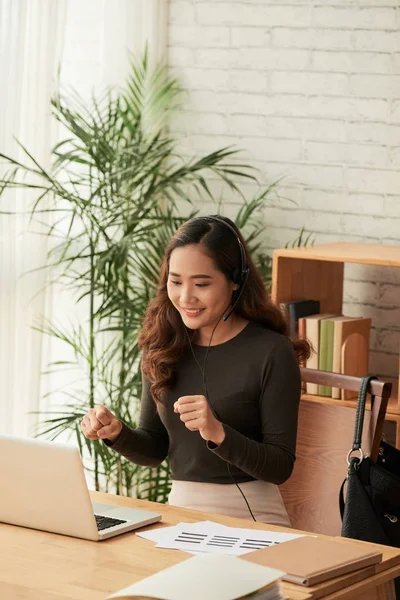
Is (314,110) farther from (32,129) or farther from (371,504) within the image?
(371,504)

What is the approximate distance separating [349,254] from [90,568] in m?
1.66

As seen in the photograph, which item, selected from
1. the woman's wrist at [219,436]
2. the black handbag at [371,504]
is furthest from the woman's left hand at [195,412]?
the black handbag at [371,504]

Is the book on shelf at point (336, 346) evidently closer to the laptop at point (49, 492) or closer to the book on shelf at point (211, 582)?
the laptop at point (49, 492)

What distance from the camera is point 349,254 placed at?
322 cm

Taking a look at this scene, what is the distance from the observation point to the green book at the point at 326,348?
3305mm

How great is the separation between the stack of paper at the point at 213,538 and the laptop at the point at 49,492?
79 mm

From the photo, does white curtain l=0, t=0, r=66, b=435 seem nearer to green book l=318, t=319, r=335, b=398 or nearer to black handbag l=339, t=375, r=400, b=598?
green book l=318, t=319, r=335, b=398

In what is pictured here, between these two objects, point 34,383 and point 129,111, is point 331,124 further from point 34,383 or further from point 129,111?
point 34,383

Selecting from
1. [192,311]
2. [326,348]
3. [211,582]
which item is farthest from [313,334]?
[211,582]

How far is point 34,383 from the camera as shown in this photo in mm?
3760

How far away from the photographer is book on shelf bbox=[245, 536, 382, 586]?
176 cm

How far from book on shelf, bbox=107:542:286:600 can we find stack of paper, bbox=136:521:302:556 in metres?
0.26

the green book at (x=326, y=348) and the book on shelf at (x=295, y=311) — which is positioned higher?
the book on shelf at (x=295, y=311)

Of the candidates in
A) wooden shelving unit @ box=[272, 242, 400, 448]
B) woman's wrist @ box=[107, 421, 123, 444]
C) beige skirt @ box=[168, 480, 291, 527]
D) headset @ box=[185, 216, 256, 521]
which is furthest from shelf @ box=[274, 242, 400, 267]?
woman's wrist @ box=[107, 421, 123, 444]
